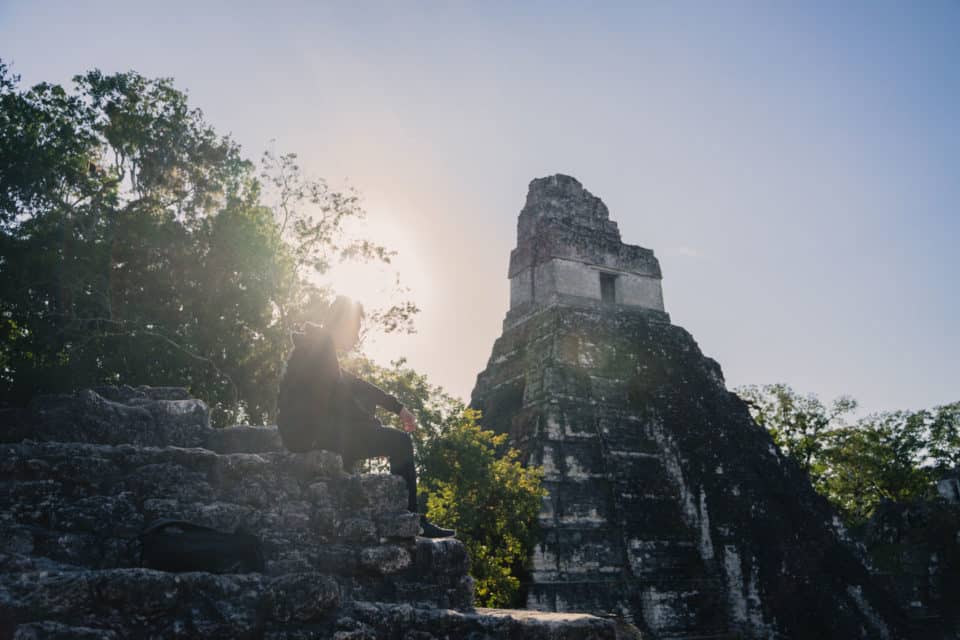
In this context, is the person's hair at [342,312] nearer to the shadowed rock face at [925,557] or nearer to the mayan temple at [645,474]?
the mayan temple at [645,474]

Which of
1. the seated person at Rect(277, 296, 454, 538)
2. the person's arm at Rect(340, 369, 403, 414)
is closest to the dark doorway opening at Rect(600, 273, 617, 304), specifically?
the person's arm at Rect(340, 369, 403, 414)

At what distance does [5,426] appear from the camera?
4559 millimetres

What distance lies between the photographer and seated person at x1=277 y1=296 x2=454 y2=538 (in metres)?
4.12

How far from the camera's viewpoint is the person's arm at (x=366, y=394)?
14.4 feet

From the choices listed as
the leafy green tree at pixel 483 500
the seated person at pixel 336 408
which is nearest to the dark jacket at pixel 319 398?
the seated person at pixel 336 408

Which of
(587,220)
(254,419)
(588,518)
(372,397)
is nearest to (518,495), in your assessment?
(588,518)

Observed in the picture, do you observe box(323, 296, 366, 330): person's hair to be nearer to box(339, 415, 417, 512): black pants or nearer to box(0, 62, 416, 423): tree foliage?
box(339, 415, 417, 512): black pants

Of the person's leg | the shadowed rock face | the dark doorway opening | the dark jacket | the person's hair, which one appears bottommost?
the shadowed rock face

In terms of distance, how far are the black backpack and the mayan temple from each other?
26.7 feet

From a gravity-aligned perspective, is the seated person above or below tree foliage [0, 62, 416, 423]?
below

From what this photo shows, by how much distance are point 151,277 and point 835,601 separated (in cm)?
1842

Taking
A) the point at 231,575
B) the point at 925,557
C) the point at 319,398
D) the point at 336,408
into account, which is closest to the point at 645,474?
the point at 336,408

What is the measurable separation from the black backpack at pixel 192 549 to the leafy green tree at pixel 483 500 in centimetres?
642

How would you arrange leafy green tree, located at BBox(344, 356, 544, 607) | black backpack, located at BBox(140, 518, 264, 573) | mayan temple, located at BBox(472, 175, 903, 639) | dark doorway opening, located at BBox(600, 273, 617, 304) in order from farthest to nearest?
dark doorway opening, located at BBox(600, 273, 617, 304) → mayan temple, located at BBox(472, 175, 903, 639) → leafy green tree, located at BBox(344, 356, 544, 607) → black backpack, located at BBox(140, 518, 264, 573)
